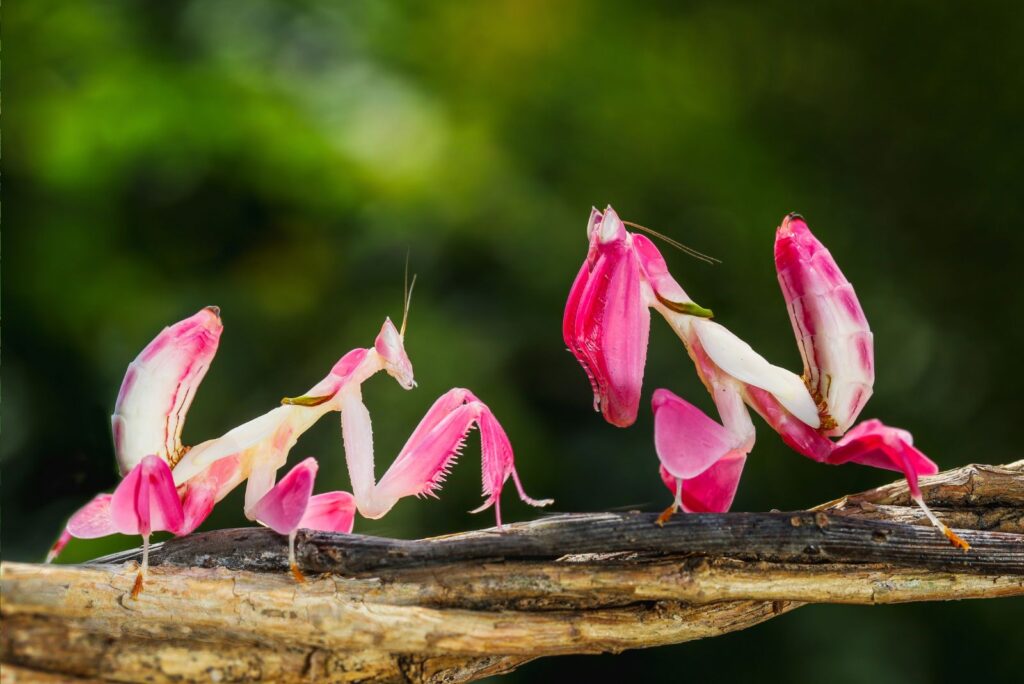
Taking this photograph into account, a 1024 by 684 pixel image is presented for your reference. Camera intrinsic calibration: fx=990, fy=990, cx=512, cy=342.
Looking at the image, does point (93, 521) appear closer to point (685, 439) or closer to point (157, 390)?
point (157, 390)

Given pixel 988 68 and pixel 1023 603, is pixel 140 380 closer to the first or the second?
pixel 1023 603

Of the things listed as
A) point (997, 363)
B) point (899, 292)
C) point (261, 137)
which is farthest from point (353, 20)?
point (997, 363)

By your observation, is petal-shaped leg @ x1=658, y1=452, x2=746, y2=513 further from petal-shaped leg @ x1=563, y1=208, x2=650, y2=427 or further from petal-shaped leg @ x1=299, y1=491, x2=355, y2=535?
petal-shaped leg @ x1=299, y1=491, x2=355, y2=535

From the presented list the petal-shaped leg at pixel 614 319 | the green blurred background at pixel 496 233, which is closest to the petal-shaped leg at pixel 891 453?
the petal-shaped leg at pixel 614 319

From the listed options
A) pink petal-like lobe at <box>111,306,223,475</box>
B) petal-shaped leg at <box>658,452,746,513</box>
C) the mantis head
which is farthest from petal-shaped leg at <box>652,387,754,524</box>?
pink petal-like lobe at <box>111,306,223,475</box>

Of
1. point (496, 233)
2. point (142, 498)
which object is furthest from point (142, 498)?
point (496, 233)

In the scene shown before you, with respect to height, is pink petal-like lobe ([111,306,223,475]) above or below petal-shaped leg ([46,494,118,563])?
above
